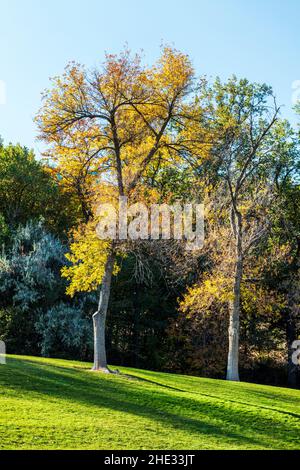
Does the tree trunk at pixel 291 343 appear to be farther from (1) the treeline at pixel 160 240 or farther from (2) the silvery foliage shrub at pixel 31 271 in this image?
(2) the silvery foliage shrub at pixel 31 271

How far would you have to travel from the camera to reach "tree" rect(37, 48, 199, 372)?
19.5m

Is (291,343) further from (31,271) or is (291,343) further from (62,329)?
(31,271)

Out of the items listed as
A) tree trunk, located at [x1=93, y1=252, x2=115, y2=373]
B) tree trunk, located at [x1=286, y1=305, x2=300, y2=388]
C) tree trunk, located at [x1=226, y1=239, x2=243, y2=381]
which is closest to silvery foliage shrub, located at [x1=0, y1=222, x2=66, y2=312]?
tree trunk, located at [x1=226, y1=239, x2=243, y2=381]

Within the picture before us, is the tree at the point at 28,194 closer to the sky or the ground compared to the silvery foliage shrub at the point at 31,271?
closer to the sky

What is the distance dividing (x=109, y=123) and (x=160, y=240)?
21.7 ft

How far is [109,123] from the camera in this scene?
20.2 m

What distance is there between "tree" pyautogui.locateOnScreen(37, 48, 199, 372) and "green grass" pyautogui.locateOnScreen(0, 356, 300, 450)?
140 inches

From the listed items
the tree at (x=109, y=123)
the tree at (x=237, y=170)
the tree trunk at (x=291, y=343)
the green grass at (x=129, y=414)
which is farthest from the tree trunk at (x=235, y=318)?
the tree trunk at (x=291, y=343)

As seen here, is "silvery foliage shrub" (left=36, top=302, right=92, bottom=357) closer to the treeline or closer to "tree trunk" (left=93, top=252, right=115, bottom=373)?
the treeline

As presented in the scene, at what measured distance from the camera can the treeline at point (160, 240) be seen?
19688mm

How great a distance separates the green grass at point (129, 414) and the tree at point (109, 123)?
3563 mm

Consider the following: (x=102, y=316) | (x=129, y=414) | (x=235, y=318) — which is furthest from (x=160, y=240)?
(x=129, y=414)

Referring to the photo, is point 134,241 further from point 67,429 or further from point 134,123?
point 67,429

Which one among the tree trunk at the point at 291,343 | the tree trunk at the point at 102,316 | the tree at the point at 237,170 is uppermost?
the tree at the point at 237,170
